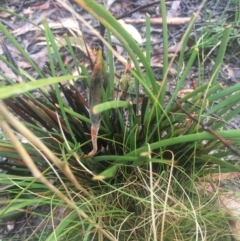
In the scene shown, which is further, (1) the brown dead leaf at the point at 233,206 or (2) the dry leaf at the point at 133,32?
(2) the dry leaf at the point at 133,32

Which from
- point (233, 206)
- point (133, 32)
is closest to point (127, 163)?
point (233, 206)

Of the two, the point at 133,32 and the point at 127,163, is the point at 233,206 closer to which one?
the point at 127,163

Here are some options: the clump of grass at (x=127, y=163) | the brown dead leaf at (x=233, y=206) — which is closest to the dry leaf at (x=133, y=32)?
the clump of grass at (x=127, y=163)

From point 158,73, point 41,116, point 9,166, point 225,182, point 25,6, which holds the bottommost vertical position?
point 225,182

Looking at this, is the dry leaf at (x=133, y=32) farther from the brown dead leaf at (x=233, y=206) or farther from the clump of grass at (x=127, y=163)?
the brown dead leaf at (x=233, y=206)

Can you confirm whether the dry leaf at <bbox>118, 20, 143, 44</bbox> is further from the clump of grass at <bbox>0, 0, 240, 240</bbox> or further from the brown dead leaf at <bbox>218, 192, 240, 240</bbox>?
the brown dead leaf at <bbox>218, 192, 240, 240</bbox>

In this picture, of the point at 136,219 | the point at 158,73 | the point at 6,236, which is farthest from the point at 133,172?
the point at 158,73

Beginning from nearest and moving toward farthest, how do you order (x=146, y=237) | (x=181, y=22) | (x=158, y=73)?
(x=146, y=237) → (x=158, y=73) → (x=181, y=22)

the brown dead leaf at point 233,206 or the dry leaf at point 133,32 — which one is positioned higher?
the dry leaf at point 133,32

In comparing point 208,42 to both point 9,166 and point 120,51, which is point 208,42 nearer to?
point 120,51

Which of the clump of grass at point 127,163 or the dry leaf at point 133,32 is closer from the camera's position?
the clump of grass at point 127,163

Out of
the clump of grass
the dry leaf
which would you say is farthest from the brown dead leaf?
the dry leaf
